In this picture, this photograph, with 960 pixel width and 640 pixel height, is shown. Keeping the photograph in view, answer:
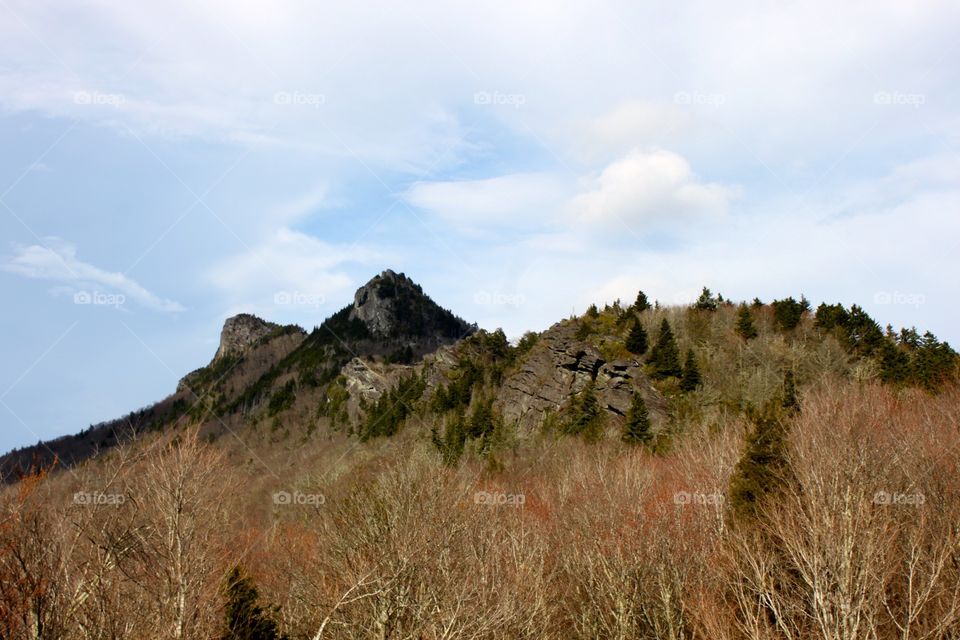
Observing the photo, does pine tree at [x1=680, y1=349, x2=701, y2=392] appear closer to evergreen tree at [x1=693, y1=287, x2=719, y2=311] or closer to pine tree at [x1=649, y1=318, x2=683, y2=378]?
pine tree at [x1=649, y1=318, x2=683, y2=378]

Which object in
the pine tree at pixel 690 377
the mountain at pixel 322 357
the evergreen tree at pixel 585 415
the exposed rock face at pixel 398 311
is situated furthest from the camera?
the exposed rock face at pixel 398 311

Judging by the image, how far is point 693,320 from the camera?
7731 centimetres

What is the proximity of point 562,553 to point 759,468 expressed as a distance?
9.47 metres

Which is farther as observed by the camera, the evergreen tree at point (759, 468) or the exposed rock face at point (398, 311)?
the exposed rock face at point (398, 311)

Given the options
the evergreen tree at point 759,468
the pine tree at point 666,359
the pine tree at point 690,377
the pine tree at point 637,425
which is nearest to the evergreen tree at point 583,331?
the pine tree at point 666,359

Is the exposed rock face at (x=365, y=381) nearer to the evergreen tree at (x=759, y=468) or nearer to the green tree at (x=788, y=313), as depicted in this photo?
the green tree at (x=788, y=313)

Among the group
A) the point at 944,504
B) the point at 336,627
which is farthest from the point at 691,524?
the point at 336,627

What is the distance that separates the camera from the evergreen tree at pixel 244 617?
68.9 ft

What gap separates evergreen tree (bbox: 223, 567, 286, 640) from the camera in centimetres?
2102

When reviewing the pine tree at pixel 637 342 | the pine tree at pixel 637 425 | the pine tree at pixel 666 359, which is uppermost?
the pine tree at pixel 637 342

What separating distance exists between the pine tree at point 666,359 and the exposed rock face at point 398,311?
374ft

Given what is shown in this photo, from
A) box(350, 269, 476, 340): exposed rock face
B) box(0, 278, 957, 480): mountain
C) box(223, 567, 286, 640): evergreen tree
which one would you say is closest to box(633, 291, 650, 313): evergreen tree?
box(0, 278, 957, 480): mountain

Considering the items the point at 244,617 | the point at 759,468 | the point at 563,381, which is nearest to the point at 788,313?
the point at 563,381

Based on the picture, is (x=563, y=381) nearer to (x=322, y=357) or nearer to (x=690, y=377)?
(x=690, y=377)
